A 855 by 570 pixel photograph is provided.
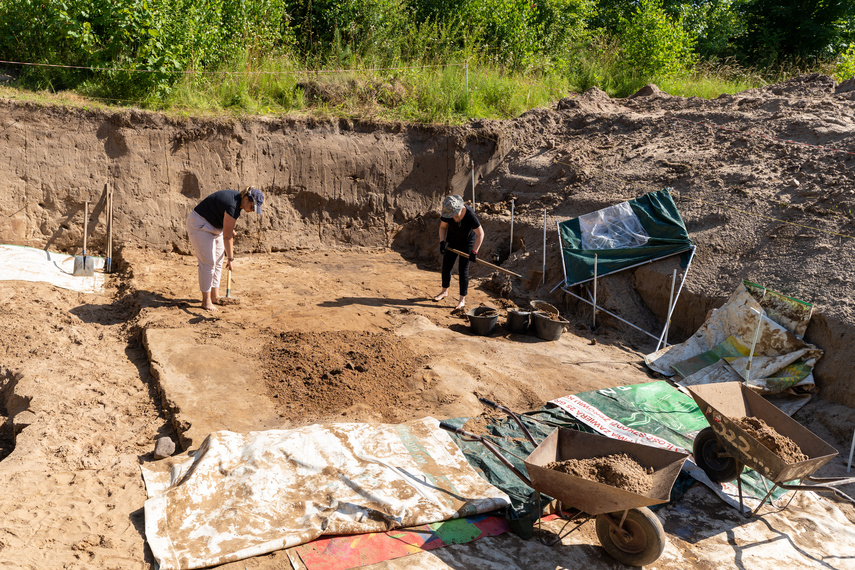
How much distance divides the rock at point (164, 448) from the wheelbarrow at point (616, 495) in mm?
2581

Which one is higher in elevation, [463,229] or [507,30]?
[507,30]

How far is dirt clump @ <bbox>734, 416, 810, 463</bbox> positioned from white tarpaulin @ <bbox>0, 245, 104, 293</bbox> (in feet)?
26.2

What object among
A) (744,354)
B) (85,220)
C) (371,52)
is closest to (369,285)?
(85,220)

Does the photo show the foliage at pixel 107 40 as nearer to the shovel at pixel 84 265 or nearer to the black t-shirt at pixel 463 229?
the shovel at pixel 84 265

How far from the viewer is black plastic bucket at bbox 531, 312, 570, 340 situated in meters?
7.75

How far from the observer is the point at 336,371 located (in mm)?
6145

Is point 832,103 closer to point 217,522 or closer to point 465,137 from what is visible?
point 465,137

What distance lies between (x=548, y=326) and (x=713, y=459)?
2952mm

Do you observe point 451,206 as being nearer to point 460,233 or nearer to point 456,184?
point 460,233

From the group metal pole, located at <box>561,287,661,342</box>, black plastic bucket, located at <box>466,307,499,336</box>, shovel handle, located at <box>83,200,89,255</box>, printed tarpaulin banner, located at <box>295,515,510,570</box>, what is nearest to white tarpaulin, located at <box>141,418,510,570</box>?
printed tarpaulin banner, located at <box>295,515,510,570</box>

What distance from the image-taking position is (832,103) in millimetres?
9922

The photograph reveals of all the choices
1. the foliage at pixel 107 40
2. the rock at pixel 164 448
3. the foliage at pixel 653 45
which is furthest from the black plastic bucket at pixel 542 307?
the foliage at pixel 653 45

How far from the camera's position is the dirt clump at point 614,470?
3.98 meters

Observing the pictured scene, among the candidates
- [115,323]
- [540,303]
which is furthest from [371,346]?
[115,323]
